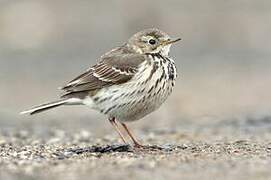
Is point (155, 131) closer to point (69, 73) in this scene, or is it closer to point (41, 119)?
point (41, 119)

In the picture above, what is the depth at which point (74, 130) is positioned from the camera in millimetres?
15773

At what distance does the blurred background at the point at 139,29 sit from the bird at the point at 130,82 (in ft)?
18.3

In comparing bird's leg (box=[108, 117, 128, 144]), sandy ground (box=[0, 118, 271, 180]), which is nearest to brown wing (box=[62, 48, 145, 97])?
bird's leg (box=[108, 117, 128, 144])

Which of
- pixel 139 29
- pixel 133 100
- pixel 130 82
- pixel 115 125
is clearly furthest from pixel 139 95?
pixel 139 29

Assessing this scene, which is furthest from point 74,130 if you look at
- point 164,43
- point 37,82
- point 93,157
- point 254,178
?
point 37,82

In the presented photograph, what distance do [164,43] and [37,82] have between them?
501 inches

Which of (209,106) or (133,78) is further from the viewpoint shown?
(209,106)

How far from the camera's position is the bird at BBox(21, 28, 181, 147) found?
11.4 metres

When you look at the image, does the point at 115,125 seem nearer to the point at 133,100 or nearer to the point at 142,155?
the point at 133,100

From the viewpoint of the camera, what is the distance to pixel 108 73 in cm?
1184

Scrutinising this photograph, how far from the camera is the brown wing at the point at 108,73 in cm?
1170

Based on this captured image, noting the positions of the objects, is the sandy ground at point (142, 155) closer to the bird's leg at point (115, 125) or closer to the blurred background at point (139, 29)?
the bird's leg at point (115, 125)

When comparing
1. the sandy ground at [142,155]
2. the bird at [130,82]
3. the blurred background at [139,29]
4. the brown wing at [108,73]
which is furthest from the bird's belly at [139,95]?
the blurred background at [139,29]

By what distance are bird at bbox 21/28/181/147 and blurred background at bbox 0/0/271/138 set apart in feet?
18.3
